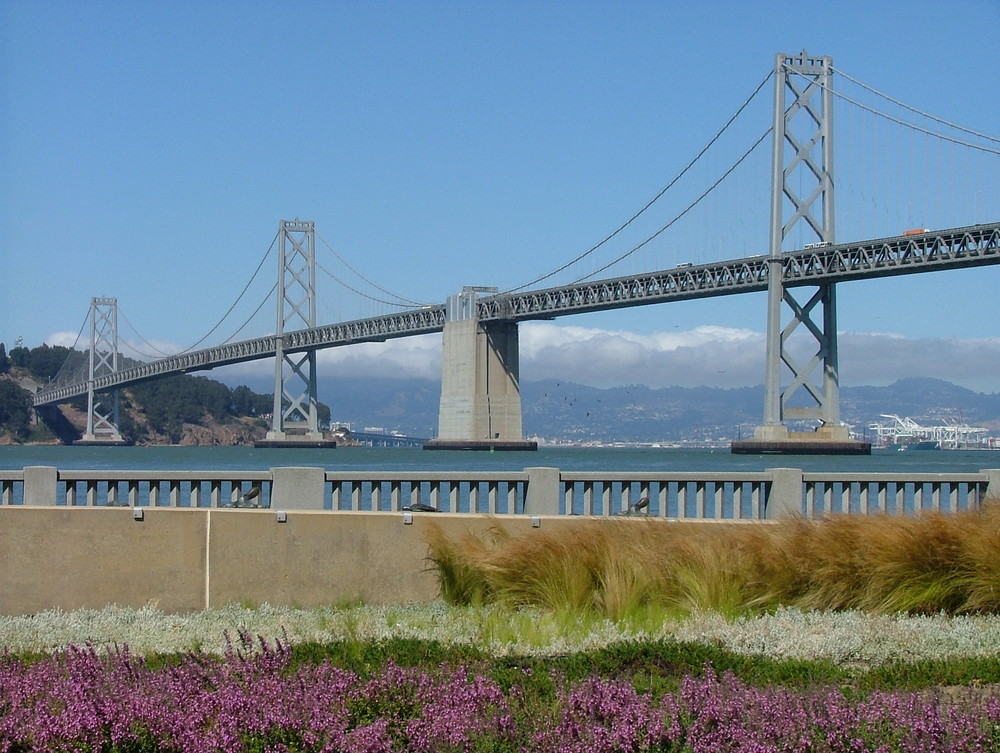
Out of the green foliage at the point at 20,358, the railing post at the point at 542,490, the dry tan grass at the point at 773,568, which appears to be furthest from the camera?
the green foliage at the point at 20,358

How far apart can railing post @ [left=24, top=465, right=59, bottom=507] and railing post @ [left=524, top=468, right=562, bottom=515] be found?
13.5 feet

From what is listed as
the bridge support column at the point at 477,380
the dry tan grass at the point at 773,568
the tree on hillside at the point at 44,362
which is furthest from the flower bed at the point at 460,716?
the tree on hillside at the point at 44,362

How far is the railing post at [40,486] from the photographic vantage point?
11578 millimetres

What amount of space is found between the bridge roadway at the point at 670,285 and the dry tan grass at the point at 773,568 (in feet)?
194

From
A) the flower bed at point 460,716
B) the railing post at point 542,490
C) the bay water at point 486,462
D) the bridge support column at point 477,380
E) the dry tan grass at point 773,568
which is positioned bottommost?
the bay water at point 486,462

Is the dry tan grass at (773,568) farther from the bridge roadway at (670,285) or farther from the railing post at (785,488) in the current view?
the bridge roadway at (670,285)

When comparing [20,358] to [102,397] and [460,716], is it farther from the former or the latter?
[460,716]

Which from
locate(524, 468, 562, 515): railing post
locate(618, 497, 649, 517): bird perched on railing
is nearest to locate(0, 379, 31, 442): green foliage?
locate(524, 468, 562, 515): railing post

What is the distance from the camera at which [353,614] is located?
8078mm

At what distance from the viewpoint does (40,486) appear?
11.6 m

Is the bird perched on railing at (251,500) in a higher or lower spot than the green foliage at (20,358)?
lower

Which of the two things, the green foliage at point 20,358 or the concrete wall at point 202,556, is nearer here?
the concrete wall at point 202,556

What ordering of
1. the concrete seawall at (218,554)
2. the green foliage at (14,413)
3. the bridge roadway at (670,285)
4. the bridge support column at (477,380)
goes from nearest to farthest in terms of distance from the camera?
1. the concrete seawall at (218,554)
2. the bridge roadway at (670,285)
3. the bridge support column at (477,380)
4. the green foliage at (14,413)

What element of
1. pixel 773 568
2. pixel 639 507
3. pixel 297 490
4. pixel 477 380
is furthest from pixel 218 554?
pixel 477 380
